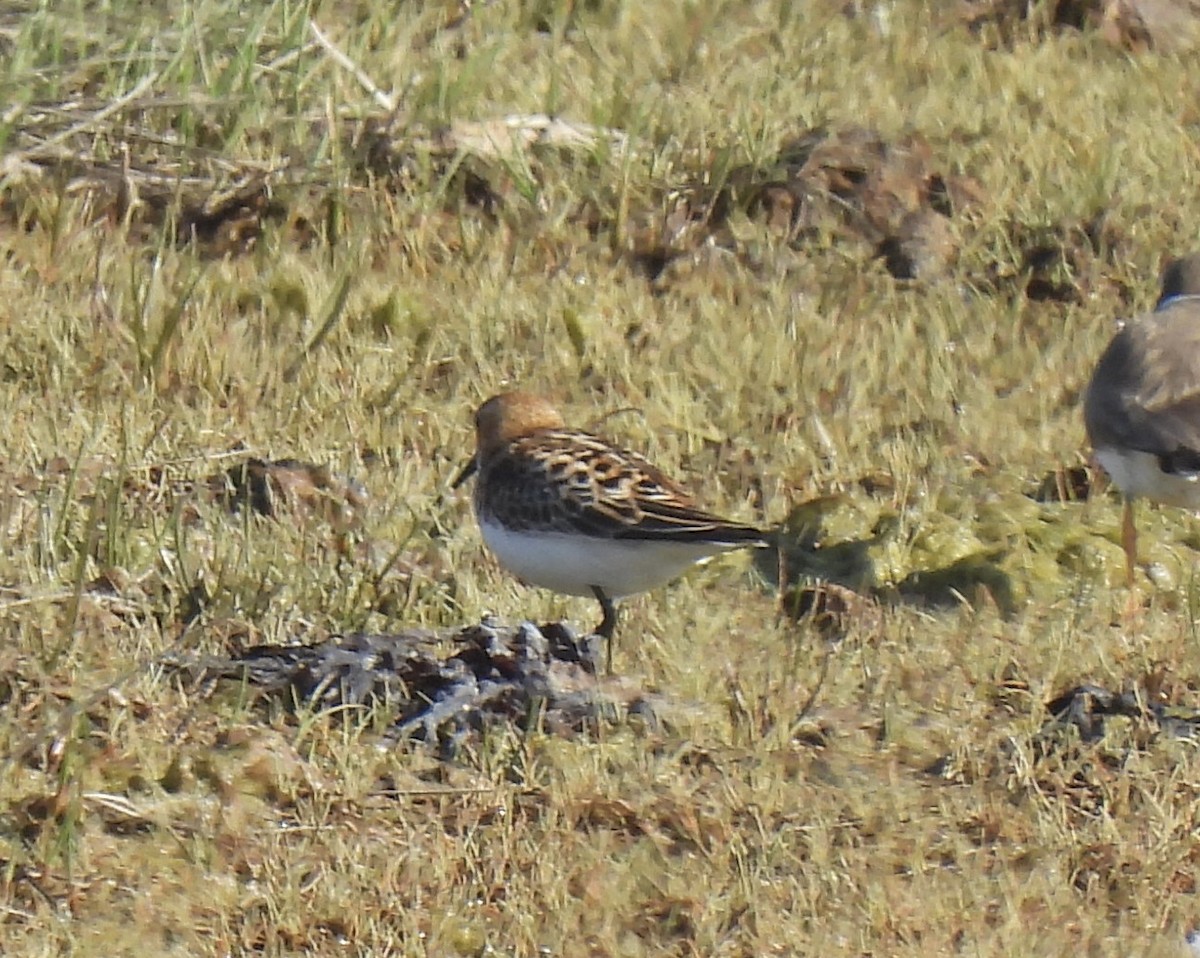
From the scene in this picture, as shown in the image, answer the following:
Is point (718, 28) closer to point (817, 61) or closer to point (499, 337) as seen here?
point (817, 61)

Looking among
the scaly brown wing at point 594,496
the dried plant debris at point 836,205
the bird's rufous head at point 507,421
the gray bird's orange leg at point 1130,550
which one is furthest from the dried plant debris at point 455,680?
the dried plant debris at point 836,205

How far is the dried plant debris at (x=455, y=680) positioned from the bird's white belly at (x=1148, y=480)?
1.87m

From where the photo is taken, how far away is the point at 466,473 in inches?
272

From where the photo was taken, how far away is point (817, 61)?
10.4 metres

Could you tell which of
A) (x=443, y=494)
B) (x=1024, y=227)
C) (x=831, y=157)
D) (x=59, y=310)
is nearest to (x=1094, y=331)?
(x=1024, y=227)

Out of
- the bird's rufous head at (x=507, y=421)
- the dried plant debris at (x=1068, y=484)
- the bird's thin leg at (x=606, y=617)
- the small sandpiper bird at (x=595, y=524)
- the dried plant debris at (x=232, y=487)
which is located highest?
the small sandpiper bird at (x=595, y=524)

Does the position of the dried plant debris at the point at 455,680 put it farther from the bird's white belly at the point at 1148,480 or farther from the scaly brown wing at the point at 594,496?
the bird's white belly at the point at 1148,480

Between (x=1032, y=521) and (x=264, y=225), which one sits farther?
(x=264, y=225)

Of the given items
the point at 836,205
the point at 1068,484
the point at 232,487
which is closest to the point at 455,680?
the point at 232,487

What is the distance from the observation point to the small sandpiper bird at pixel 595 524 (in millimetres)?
5828

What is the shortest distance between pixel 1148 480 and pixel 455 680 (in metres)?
2.30

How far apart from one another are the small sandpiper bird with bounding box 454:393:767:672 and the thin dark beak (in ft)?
1.29

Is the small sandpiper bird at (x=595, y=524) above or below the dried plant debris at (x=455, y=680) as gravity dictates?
above

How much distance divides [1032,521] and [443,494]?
1.76 meters
